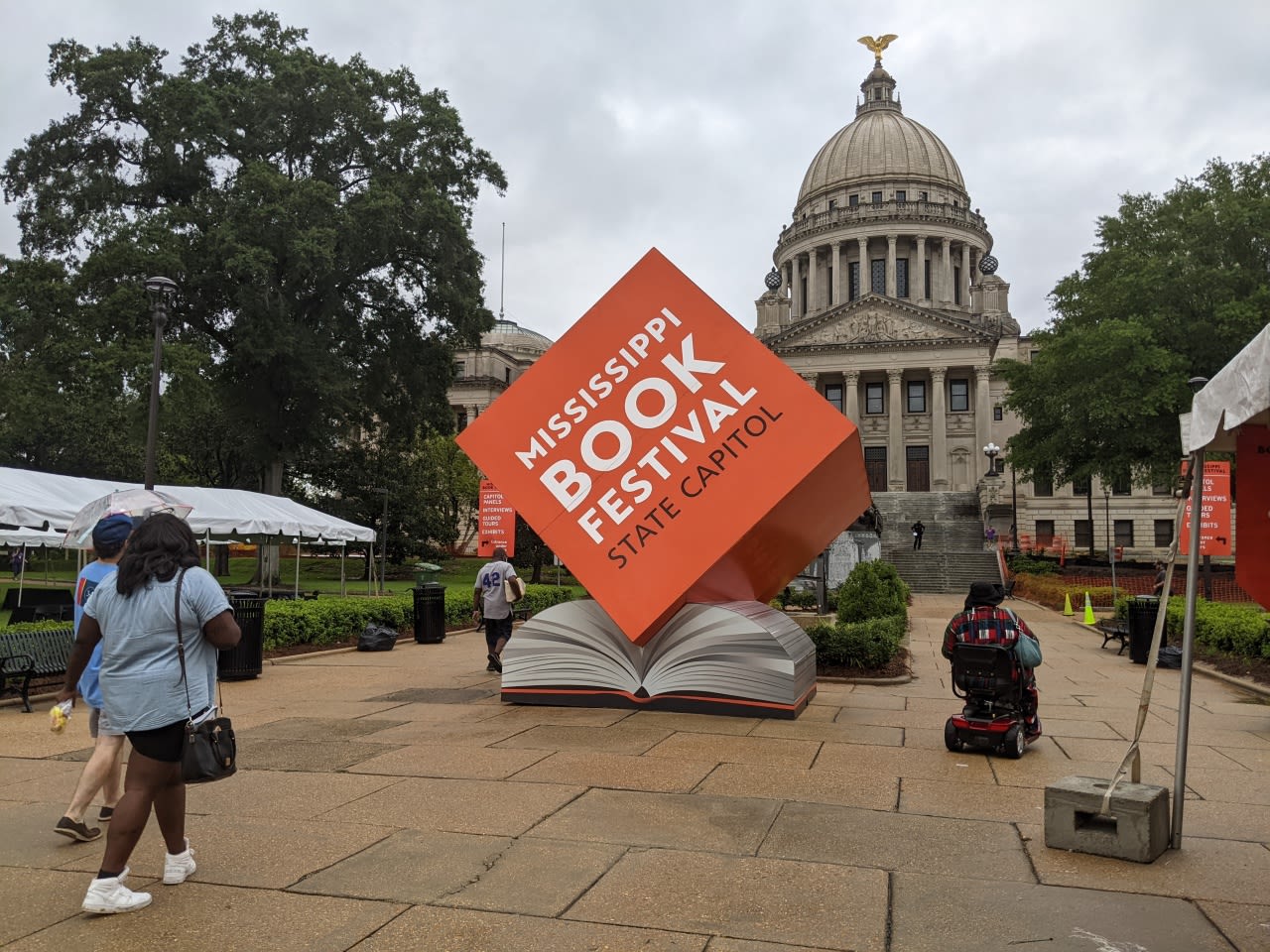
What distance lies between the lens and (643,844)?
525cm

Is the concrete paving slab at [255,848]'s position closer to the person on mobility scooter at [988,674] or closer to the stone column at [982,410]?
the person on mobility scooter at [988,674]

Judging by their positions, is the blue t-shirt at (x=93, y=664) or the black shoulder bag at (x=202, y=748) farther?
the blue t-shirt at (x=93, y=664)

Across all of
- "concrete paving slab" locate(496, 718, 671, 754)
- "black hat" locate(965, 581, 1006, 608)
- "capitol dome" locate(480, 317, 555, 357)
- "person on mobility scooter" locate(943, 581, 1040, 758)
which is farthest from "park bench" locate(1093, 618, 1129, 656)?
"capitol dome" locate(480, 317, 555, 357)

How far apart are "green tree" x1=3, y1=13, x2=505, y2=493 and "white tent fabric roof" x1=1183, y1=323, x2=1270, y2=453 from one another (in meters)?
28.3

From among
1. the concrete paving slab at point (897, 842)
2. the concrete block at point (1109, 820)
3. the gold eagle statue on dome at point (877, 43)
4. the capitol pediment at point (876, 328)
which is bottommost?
the concrete paving slab at point (897, 842)

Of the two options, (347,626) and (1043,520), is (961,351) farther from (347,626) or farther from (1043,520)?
(347,626)

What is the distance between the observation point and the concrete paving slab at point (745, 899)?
4.05 m

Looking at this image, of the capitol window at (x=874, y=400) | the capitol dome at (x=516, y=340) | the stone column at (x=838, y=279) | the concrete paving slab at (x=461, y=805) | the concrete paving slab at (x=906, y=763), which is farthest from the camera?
the capitol dome at (x=516, y=340)

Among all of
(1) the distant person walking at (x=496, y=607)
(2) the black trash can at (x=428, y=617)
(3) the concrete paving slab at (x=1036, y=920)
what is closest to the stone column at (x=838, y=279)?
(2) the black trash can at (x=428, y=617)

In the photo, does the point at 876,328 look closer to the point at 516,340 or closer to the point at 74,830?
the point at 516,340

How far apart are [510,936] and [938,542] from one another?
4873 centimetres

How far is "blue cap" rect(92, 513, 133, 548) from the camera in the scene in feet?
16.8

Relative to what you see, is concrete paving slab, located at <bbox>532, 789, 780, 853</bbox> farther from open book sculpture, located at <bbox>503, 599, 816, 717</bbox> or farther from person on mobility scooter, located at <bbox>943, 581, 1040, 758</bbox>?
open book sculpture, located at <bbox>503, 599, 816, 717</bbox>

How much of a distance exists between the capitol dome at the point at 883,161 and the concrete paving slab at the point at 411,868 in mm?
88742
